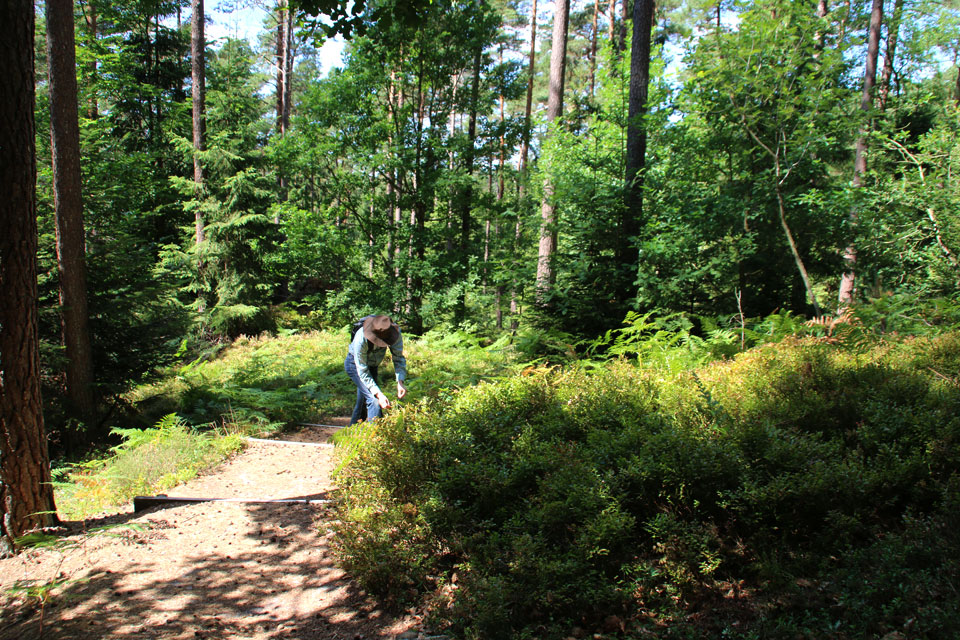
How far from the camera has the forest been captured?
11.9 ft

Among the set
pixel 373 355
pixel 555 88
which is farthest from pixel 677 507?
pixel 555 88

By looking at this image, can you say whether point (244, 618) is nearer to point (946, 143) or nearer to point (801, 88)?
point (801, 88)

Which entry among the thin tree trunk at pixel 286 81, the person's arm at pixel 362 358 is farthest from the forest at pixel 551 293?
the thin tree trunk at pixel 286 81

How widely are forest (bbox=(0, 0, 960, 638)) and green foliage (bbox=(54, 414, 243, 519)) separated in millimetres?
638

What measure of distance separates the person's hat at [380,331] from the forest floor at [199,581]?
5.70 ft

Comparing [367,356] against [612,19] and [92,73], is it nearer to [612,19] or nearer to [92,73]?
[92,73]

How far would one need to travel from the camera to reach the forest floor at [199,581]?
11.8 ft

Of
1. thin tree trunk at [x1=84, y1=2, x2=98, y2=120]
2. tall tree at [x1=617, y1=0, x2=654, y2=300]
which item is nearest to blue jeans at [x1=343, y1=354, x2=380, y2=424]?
tall tree at [x1=617, y1=0, x2=654, y2=300]

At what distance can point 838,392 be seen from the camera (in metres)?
4.82

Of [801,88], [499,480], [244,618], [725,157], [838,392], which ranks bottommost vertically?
[244,618]

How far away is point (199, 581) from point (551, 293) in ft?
24.2

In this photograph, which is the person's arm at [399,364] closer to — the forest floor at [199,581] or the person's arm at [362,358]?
the person's arm at [362,358]

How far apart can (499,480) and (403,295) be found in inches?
512

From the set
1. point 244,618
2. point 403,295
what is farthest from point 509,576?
point 403,295
